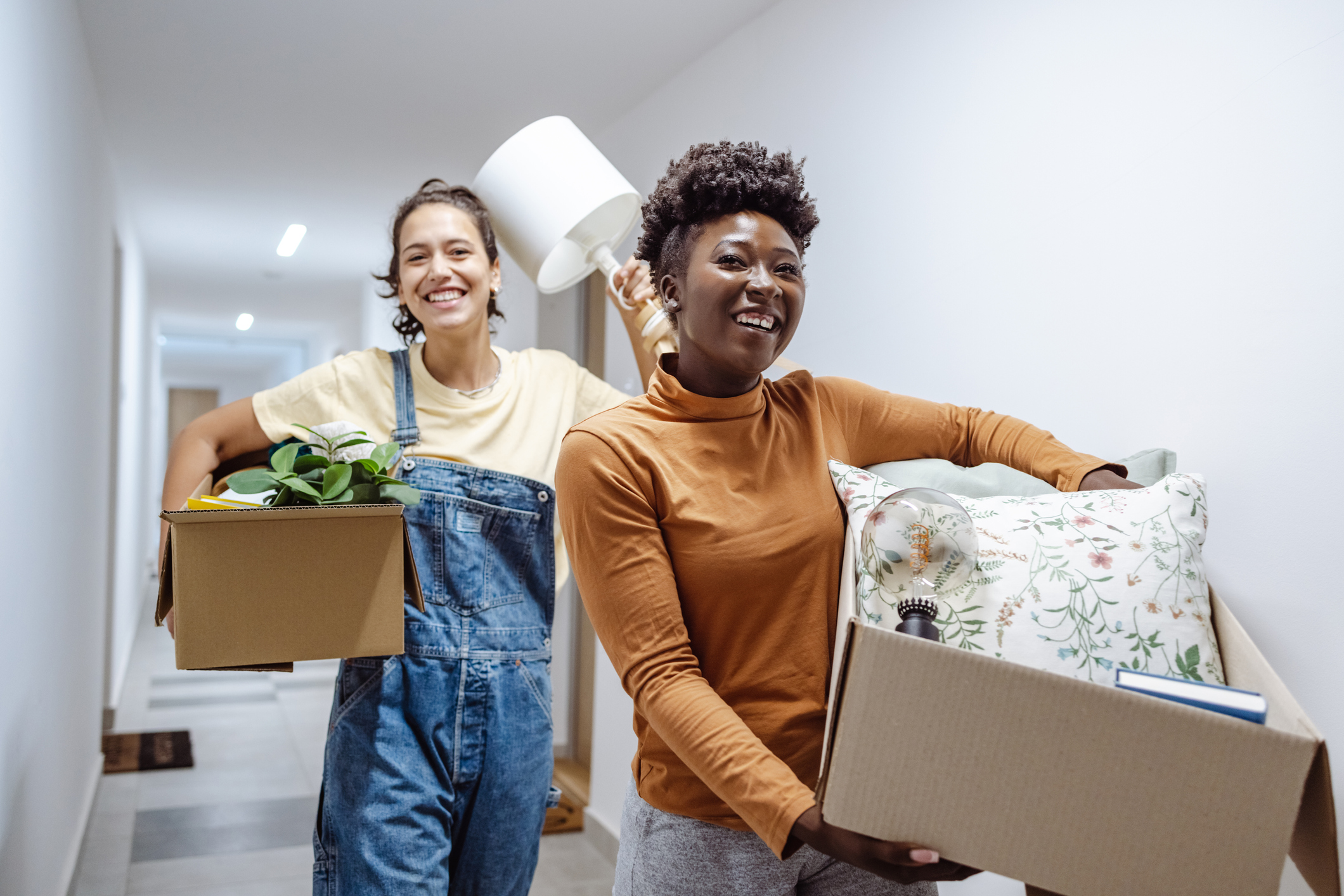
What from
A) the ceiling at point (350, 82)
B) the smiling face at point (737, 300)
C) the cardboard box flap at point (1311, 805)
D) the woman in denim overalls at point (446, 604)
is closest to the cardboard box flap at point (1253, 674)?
the cardboard box flap at point (1311, 805)

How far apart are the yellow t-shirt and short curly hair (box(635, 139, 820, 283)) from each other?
1.67 feet

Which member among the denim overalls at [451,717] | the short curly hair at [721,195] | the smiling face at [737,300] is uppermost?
the short curly hair at [721,195]

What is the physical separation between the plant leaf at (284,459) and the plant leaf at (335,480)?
0.04 m

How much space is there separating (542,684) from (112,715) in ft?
12.1

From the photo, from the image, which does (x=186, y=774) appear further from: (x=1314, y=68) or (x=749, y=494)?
(x=1314, y=68)

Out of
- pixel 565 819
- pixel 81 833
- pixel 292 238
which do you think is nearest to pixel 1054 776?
pixel 565 819

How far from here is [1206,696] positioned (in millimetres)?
740

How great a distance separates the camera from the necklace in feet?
5.44

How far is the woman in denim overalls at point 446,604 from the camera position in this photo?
1444 mm

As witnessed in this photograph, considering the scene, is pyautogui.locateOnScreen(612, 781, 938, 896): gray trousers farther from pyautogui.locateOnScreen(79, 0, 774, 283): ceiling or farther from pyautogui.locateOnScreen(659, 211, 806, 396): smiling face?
pyautogui.locateOnScreen(79, 0, 774, 283): ceiling

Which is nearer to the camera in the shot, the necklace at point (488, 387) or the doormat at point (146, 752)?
the necklace at point (488, 387)

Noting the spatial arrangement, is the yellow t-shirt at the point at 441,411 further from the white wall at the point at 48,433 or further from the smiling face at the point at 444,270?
the white wall at the point at 48,433

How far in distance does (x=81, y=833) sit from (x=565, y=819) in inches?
59.4

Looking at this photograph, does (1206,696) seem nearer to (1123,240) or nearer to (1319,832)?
(1319,832)
